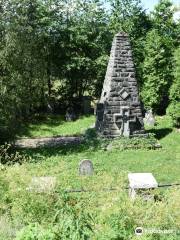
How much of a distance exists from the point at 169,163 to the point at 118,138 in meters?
3.85

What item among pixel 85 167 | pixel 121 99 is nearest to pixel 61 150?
pixel 121 99

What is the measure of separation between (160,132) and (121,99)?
3.46 m

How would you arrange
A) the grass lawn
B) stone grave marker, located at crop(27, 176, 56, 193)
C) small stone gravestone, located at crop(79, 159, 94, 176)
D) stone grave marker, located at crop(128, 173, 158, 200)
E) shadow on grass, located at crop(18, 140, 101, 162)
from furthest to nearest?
shadow on grass, located at crop(18, 140, 101, 162), small stone gravestone, located at crop(79, 159, 94, 176), stone grave marker, located at crop(128, 173, 158, 200), stone grave marker, located at crop(27, 176, 56, 193), the grass lawn

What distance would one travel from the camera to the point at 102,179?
1480cm

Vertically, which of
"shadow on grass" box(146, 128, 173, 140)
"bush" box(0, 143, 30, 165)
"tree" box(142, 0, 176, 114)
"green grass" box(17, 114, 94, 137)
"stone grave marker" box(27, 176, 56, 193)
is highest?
"tree" box(142, 0, 176, 114)

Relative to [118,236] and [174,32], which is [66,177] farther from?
[174,32]

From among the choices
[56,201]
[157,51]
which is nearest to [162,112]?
[157,51]

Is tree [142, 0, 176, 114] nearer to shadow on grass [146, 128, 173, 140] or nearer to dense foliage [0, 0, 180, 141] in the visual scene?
dense foliage [0, 0, 180, 141]

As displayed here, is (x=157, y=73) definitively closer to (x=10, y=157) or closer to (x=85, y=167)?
(x=10, y=157)

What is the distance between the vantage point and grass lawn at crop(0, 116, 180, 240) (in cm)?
889

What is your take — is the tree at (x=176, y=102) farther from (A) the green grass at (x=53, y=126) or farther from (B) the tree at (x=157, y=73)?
(A) the green grass at (x=53, y=126)

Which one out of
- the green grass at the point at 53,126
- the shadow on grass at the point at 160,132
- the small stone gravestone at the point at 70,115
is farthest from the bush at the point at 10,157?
the small stone gravestone at the point at 70,115

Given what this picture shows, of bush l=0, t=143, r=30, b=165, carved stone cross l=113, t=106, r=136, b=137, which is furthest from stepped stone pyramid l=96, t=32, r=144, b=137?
bush l=0, t=143, r=30, b=165

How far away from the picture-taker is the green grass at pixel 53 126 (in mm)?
25562
